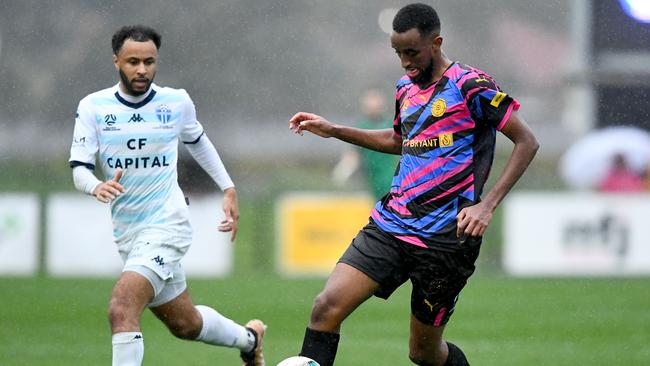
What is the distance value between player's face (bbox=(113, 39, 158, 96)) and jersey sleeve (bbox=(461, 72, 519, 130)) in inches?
66.0

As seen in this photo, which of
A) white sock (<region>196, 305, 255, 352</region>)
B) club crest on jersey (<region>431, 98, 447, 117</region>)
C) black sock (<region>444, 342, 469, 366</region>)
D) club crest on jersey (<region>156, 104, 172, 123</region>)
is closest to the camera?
club crest on jersey (<region>431, 98, 447, 117</region>)

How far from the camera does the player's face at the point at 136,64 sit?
668cm

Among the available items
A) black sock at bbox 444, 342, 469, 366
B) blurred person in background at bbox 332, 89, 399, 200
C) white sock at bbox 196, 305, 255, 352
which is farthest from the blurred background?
black sock at bbox 444, 342, 469, 366

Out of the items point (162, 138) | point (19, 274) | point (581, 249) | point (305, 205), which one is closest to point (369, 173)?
point (305, 205)

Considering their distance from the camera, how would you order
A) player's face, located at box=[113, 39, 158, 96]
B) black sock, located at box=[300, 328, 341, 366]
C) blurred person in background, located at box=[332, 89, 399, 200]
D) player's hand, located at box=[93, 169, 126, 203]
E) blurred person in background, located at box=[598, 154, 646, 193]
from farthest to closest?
blurred person in background, located at box=[598, 154, 646, 193] < blurred person in background, located at box=[332, 89, 399, 200] < player's face, located at box=[113, 39, 158, 96] < player's hand, located at box=[93, 169, 126, 203] < black sock, located at box=[300, 328, 341, 366]

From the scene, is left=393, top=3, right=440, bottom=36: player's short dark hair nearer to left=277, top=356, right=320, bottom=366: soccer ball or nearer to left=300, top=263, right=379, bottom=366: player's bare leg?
left=300, top=263, right=379, bottom=366: player's bare leg

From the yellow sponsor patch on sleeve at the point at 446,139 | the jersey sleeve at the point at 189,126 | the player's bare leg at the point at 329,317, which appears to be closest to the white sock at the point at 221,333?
the jersey sleeve at the point at 189,126

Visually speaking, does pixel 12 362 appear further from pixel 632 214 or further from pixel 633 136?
pixel 633 136

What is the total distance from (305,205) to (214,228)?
944 mm

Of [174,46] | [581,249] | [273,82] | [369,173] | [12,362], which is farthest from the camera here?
[273,82]

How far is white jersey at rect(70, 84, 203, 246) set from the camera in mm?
6691

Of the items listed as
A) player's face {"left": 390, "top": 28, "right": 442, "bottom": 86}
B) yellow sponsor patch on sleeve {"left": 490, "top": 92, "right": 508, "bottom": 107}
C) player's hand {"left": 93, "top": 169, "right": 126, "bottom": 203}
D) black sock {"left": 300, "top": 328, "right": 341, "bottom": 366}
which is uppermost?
player's face {"left": 390, "top": 28, "right": 442, "bottom": 86}

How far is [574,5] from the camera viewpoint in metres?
19.0

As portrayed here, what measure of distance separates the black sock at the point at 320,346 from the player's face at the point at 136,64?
5.31ft
